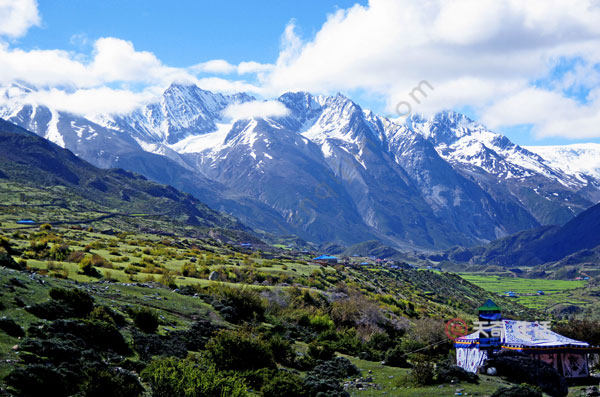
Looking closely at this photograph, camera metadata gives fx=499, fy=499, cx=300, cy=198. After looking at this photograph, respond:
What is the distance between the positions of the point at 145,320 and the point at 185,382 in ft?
28.9

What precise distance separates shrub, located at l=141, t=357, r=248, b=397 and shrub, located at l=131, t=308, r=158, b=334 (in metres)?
6.49

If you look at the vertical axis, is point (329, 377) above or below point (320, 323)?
below

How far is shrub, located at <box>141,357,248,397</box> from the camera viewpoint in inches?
681

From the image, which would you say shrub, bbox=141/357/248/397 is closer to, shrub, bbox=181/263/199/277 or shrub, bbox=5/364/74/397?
shrub, bbox=5/364/74/397

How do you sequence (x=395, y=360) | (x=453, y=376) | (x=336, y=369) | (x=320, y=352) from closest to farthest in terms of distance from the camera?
(x=453, y=376) < (x=336, y=369) < (x=320, y=352) < (x=395, y=360)

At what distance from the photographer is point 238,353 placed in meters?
23.7

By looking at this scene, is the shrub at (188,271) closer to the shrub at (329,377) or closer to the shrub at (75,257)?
the shrub at (75,257)

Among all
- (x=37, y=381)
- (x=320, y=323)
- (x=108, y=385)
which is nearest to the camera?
(x=37, y=381)

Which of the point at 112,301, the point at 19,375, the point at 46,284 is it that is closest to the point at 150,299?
the point at 112,301

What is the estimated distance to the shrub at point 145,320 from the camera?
25.4 metres

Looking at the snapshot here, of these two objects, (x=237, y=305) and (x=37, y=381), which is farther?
(x=237, y=305)

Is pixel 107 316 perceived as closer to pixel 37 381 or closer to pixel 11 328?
pixel 11 328

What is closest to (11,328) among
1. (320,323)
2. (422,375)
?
(422,375)

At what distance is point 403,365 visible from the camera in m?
31.2
